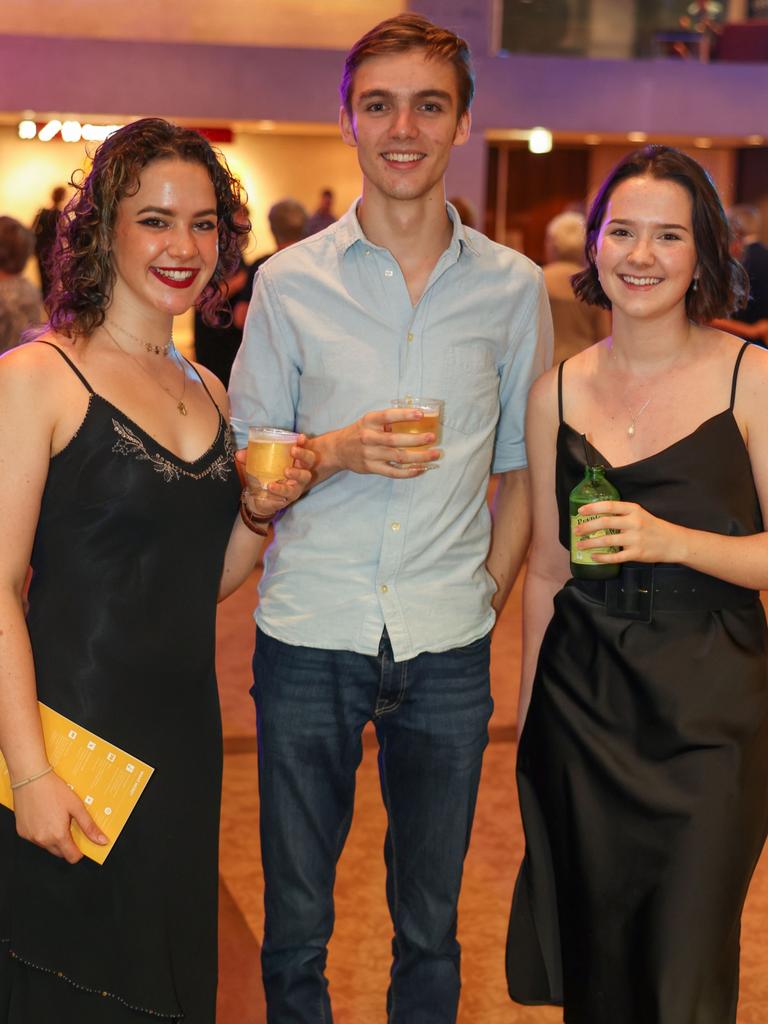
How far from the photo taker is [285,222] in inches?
265

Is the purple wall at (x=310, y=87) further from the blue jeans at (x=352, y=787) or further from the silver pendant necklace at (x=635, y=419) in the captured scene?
the blue jeans at (x=352, y=787)

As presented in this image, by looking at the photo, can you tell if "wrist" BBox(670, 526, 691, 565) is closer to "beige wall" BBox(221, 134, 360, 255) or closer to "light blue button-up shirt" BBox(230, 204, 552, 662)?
"light blue button-up shirt" BBox(230, 204, 552, 662)

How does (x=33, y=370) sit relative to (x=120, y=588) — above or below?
above

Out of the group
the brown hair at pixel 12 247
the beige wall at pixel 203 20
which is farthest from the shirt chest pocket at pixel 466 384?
the beige wall at pixel 203 20

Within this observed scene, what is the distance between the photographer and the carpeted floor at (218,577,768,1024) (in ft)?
10.1

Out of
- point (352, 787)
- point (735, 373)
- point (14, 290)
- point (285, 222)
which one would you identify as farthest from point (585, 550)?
point (285, 222)

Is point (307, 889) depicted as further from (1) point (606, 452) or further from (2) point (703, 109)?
(2) point (703, 109)

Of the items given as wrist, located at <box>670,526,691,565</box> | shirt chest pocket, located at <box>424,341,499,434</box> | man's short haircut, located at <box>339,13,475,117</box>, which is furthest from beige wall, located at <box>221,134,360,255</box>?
wrist, located at <box>670,526,691,565</box>

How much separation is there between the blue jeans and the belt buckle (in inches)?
10.7

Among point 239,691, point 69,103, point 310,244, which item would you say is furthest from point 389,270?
point 69,103

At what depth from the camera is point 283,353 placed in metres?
2.40

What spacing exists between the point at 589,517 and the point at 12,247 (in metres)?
4.21

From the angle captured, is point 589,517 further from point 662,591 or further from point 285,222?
point 285,222

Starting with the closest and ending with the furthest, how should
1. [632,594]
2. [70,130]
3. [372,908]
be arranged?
[632,594] < [372,908] < [70,130]
